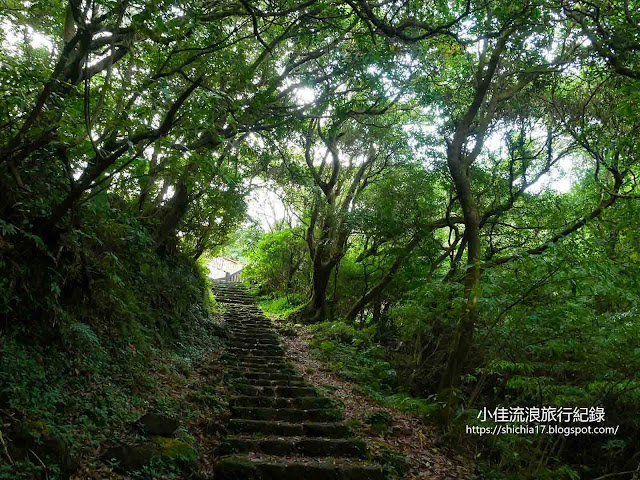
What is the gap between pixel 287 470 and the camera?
434 cm

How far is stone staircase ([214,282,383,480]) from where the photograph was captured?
14.2 feet

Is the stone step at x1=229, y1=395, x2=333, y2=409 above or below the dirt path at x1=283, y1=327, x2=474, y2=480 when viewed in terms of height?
above

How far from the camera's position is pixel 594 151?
23.1 feet

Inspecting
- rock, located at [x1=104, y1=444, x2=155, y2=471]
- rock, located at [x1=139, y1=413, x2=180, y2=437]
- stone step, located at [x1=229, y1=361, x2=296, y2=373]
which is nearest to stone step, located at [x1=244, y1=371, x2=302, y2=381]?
stone step, located at [x1=229, y1=361, x2=296, y2=373]

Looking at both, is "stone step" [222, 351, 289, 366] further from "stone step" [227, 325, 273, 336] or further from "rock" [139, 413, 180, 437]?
"rock" [139, 413, 180, 437]

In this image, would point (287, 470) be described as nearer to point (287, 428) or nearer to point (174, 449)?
point (287, 428)

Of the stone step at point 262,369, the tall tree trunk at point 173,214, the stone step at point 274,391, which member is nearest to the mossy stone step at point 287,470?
the stone step at point 274,391

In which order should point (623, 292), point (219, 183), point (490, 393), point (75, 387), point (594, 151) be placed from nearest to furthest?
point (75, 387) < point (623, 292) < point (594, 151) < point (490, 393) < point (219, 183)

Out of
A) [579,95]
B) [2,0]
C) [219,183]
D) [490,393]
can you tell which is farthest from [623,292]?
[2,0]

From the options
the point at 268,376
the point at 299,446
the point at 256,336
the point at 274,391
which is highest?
the point at 256,336

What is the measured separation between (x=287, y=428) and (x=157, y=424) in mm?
1754

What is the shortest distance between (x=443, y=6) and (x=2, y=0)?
6.08m

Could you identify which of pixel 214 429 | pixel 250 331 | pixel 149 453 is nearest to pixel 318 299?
pixel 250 331

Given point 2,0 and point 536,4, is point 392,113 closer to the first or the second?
point 536,4
